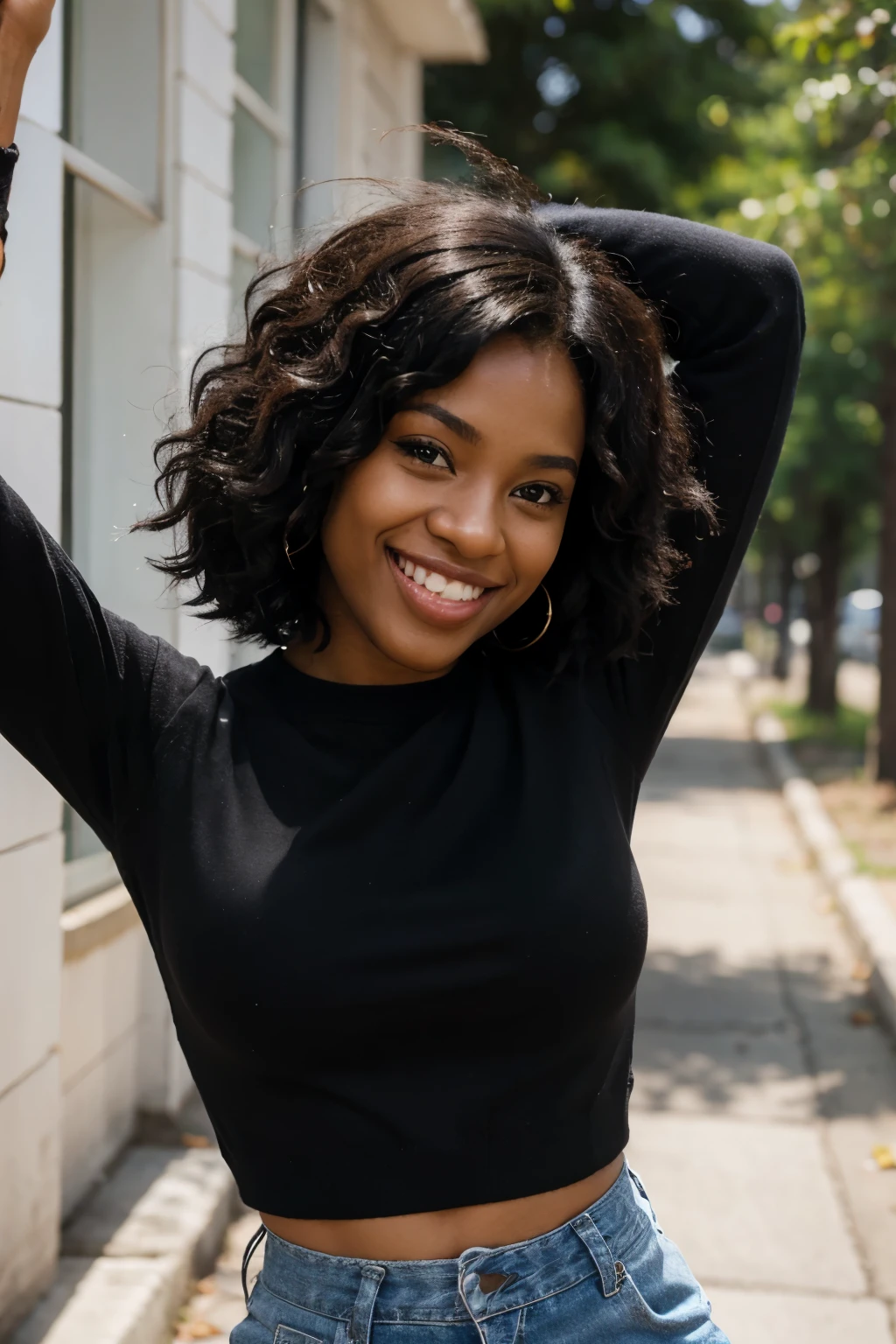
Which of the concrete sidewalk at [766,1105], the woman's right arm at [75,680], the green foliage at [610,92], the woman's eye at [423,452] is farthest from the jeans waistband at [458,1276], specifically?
the green foliage at [610,92]

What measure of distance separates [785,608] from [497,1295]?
911 inches

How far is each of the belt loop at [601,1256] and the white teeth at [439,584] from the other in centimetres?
72

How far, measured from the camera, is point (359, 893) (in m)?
1.59

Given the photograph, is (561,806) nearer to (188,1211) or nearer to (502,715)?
(502,715)

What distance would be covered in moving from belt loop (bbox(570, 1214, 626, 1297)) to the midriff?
26 mm

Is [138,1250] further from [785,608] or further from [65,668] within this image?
[785,608]

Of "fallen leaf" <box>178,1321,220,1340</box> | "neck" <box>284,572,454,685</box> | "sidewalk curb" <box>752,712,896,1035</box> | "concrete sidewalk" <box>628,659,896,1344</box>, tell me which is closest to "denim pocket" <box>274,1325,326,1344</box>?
"neck" <box>284,572,454,685</box>

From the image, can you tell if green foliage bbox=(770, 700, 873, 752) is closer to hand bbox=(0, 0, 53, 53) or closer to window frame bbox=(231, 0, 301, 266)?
window frame bbox=(231, 0, 301, 266)

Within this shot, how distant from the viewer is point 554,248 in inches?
70.1

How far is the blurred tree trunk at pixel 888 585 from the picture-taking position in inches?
453

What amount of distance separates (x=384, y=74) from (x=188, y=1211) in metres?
5.90

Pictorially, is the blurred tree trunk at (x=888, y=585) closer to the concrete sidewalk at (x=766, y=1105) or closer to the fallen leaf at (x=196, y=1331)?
the concrete sidewalk at (x=766, y=1105)

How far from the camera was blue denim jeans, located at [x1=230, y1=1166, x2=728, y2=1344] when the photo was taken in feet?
5.08

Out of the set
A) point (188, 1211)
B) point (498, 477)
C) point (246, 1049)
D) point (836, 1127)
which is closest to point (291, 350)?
point (498, 477)
